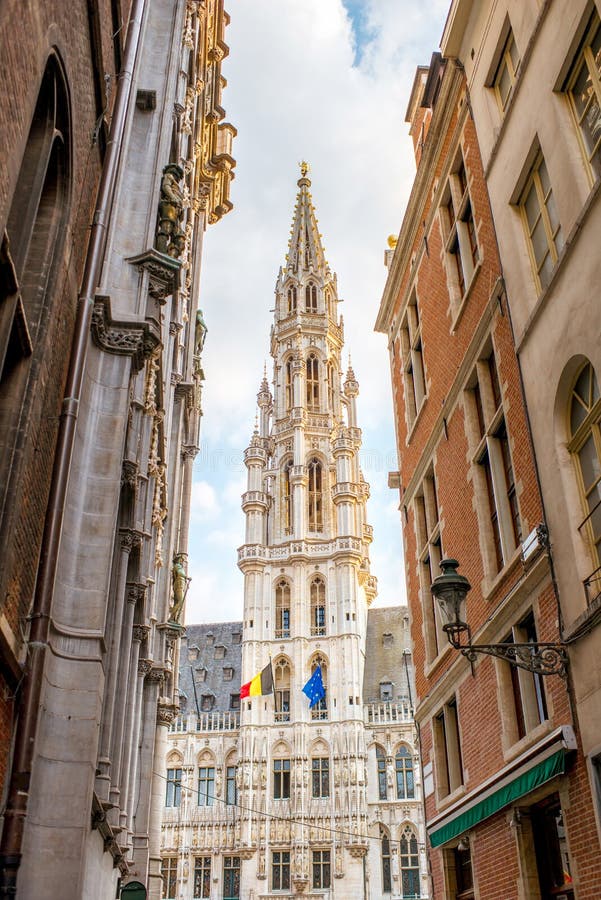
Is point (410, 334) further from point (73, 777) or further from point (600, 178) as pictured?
point (73, 777)

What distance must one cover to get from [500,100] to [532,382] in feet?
19.2

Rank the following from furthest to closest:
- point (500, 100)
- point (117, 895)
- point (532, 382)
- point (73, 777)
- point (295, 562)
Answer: point (295, 562) < point (117, 895) < point (500, 100) < point (532, 382) < point (73, 777)

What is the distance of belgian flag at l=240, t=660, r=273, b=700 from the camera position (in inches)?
2357

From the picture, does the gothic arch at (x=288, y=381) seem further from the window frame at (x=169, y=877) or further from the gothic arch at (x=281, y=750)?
the window frame at (x=169, y=877)

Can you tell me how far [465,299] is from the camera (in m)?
16.8

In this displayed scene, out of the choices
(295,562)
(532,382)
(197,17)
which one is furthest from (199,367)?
(295,562)

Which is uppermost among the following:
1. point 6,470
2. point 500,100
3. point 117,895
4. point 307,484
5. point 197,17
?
point 307,484

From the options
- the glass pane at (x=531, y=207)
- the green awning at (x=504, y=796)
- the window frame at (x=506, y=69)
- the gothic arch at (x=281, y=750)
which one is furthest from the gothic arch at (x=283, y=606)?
the glass pane at (x=531, y=207)

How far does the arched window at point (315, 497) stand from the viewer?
7256cm

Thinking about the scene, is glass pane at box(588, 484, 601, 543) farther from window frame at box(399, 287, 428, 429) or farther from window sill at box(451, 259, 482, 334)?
window frame at box(399, 287, 428, 429)

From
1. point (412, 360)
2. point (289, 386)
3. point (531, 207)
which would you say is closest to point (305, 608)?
point (289, 386)

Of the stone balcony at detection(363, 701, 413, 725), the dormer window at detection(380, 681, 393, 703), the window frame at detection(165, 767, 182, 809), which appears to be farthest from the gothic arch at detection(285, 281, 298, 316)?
the window frame at detection(165, 767, 182, 809)

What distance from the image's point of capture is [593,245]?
10.8 m

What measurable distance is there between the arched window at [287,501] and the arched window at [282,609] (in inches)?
193
